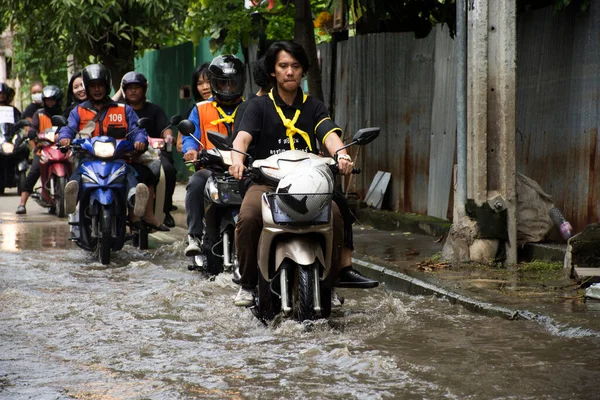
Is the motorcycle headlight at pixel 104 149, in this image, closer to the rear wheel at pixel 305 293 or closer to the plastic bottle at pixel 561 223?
the plastic bottle at pixel 561 223

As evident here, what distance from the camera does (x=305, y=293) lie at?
6.80 metres

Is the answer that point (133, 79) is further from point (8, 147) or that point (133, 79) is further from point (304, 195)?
point (8, 147)

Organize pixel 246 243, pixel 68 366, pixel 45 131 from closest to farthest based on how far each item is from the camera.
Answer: pixel 68 366, pixel 246 243, pixel 45 131

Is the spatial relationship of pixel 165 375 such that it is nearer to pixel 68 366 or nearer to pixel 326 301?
pixel 68 366

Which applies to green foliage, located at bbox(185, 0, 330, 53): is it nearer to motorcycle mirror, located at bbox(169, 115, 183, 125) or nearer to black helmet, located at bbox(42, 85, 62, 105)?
black helmet, located at bbox(42, 85, 62, 105)

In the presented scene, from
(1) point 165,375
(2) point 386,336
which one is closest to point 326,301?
(2) point 386,336

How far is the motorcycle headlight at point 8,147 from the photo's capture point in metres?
21.4

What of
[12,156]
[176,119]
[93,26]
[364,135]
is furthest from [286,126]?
[12,156]

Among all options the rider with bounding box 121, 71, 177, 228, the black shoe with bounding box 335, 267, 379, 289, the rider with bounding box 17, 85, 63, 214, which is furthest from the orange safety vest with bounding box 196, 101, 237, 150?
the rider with bounding box 17, 85, 63, 214

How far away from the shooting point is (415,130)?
12992 mm

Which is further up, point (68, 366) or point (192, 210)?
point (192, 210)

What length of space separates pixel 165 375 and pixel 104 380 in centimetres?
31

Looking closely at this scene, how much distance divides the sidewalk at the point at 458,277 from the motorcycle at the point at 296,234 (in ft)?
4.47

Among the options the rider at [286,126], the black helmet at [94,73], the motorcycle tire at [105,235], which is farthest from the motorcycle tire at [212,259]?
the black helmet at [94,73]
